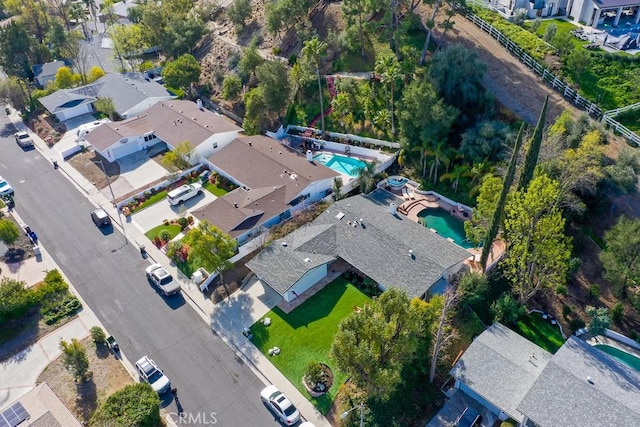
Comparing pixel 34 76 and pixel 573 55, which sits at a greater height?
pixel 573 55

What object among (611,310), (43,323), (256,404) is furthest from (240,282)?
(611,310)

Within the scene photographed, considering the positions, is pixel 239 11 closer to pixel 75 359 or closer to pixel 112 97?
pixel 112 97

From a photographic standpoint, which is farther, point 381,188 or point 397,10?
point 397,10

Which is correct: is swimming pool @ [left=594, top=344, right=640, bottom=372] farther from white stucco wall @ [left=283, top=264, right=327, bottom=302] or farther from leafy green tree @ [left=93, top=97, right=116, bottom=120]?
leafy green tree @ [left=93, top=97, right=116, bottom=120]

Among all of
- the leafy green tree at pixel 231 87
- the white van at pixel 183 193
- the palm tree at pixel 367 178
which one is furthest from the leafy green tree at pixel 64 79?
the palm tree at pixel 367 178

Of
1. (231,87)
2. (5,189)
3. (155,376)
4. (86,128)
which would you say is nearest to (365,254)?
(155,376)

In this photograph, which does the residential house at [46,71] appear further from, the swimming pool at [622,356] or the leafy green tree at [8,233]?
the swimming pool at [622,356]

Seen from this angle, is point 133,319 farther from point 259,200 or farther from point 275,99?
point 275,99
